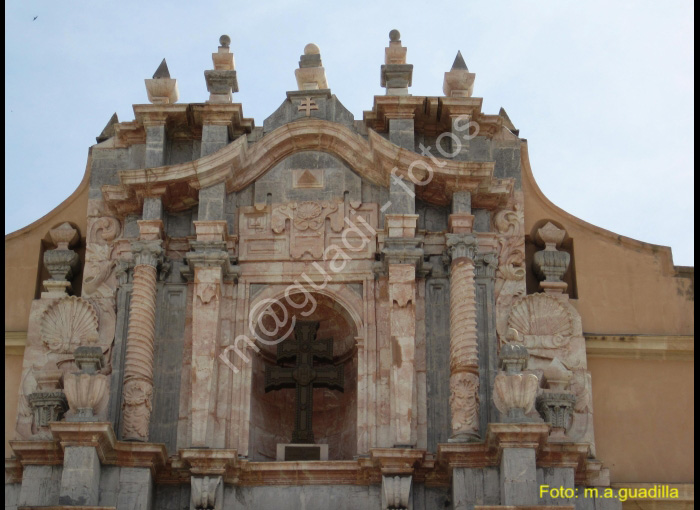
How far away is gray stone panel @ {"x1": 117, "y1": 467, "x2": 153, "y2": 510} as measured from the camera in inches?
703

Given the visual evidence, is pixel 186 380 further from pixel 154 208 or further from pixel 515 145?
pixel 515 145

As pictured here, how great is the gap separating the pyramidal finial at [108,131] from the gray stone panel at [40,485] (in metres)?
4.61

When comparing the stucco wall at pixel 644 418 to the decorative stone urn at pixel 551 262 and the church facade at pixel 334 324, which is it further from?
the decorative stone urn at pixel 551 262

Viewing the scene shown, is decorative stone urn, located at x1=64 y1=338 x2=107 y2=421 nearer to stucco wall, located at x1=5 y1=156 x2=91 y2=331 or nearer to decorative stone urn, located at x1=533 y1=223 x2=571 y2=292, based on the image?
stucco wall, located at x1=5 y1=156 x2=91 y2=331

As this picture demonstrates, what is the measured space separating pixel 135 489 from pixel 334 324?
3.37m

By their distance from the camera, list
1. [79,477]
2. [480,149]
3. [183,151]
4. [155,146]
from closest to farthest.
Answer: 1. [79,477]
2. [155,146]
3. [480,149]
4. [183,151]

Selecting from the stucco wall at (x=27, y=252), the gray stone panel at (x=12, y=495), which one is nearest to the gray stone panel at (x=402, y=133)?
the stucco wall at (x=27, y=252)

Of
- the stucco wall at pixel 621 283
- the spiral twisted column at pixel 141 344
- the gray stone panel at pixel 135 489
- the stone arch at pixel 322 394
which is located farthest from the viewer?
the stucco wall at pixel 621 283

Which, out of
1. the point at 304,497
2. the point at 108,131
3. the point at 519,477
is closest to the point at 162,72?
the point at 108,131

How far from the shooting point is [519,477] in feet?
57.1

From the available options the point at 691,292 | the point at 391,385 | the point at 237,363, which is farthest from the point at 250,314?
the point at 691,292

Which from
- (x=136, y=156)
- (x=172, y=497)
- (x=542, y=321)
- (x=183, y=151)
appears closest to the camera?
(x=172, y=497)

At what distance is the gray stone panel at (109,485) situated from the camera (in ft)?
58.6

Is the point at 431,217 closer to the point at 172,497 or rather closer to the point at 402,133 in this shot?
the point at 402,133
